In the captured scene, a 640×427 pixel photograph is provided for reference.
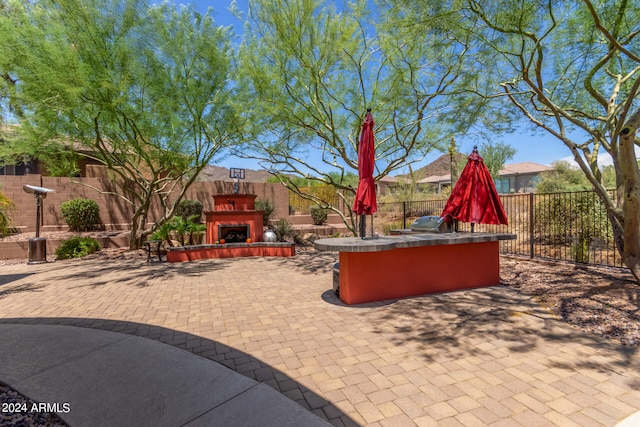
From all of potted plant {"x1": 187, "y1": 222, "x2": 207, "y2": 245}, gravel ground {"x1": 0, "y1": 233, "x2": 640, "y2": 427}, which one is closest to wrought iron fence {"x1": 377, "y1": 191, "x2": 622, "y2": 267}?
gravel ground {"x1": 0, "y1": 233, "x2": 640, "y2": 427}

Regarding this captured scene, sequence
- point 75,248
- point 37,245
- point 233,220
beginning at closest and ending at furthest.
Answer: point 37,245 < point 75,248 < point 233,220

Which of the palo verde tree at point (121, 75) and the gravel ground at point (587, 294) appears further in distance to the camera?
the palo verde tree at point (121, 75)

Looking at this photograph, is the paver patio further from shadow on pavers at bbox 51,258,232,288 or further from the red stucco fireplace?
the red stucco fireplace

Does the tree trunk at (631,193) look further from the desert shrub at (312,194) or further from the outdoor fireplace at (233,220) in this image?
the desert shrub at (312,194)

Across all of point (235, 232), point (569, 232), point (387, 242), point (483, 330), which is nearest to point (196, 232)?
point (235, 232)

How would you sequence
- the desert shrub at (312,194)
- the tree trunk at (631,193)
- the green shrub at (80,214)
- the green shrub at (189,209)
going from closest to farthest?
the tree trunk at (631,193), the green shrub at (80,214), the green shrub at (189,209), the desert shrub at (312,194)

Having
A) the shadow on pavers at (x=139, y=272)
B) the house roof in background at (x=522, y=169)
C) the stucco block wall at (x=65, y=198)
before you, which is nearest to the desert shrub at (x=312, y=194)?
the stucco block wall at (x=65, y=198)

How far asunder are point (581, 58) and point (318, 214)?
12.6m

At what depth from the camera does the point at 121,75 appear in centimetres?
781

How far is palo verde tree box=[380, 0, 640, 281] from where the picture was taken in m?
4.60

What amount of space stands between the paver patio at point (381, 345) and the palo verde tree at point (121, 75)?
477 cm

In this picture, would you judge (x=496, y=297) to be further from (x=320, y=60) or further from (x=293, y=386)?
(x=320, y=60)

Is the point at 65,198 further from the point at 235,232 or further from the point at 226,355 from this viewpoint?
the point at 226,355

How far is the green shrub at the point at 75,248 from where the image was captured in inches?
380
